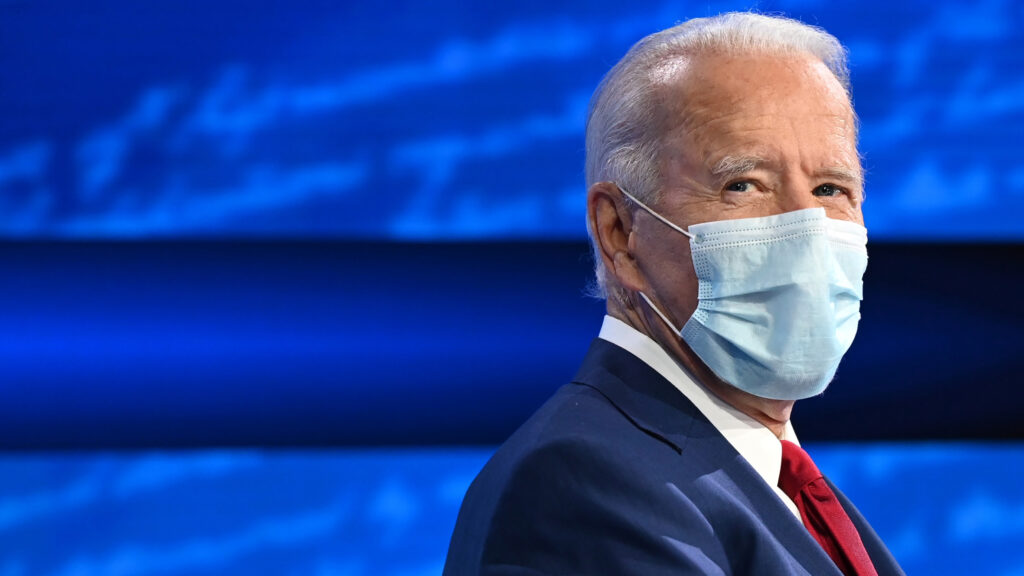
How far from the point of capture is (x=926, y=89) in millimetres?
2320

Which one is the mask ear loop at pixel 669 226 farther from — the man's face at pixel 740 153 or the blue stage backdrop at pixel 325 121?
the blue stage backdrop at pixel 325 121

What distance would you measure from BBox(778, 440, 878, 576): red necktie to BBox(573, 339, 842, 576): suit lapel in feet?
0.23

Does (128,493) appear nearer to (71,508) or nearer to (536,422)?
(71,508)

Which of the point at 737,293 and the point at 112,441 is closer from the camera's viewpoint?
the point at 737,293

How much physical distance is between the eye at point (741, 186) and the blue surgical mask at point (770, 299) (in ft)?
0.11

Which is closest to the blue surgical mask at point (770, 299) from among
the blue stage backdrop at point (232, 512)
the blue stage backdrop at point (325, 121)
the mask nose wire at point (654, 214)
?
the mask nose wire at point (654, 214)

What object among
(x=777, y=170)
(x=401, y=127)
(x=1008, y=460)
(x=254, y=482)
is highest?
(x=401, y=127)

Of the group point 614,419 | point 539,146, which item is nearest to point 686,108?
point 614,419

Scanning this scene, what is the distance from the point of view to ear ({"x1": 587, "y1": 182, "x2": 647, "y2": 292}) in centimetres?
117

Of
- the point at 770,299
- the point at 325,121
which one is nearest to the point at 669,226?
the point at 770,299

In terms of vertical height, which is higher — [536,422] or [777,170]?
[777,170]

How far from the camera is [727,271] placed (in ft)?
3.64

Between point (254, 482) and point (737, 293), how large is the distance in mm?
1402

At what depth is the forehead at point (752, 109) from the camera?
43.1 inches
